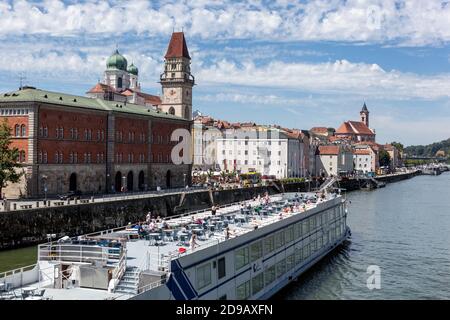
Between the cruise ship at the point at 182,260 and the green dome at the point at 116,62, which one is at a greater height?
the green dome at the point at 116,62

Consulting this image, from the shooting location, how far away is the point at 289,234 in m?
30.0

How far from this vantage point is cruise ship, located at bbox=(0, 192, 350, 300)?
17.6 meters

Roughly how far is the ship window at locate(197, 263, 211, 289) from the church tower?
72.5m

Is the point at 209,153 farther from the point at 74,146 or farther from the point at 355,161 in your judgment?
the point at 355,161

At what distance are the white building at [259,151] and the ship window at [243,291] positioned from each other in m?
89.4

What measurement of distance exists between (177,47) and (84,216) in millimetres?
53011

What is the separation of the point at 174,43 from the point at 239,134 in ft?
95.6

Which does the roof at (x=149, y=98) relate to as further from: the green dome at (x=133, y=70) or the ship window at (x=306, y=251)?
the ship window at (x=306, y=251)

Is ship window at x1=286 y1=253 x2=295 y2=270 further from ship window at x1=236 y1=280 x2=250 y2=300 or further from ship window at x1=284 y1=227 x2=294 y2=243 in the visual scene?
ship window at x1=236 y1=280 x2=250 y2=300

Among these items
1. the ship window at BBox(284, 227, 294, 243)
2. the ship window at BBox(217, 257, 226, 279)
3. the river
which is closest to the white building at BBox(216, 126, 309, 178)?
the river

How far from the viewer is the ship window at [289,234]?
2945 centimetres

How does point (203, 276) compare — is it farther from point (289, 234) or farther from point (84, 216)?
point (84, 216)
